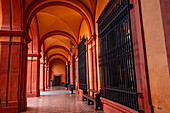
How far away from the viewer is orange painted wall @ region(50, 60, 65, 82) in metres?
32.6

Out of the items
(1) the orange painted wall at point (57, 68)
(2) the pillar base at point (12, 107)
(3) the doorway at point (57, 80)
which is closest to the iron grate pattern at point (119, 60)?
(2) the pillar base at point (12, 107)

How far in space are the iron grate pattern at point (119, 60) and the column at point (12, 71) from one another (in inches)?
158

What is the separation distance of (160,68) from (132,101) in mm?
1350

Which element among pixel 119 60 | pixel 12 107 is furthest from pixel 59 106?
pixel 119 60

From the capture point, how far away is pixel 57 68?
3288 cm

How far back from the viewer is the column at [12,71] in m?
6.21

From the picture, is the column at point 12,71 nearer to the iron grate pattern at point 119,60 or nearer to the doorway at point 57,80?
the iron grate pattern at point 119,60

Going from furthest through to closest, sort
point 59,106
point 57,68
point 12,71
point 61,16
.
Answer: point 57,68 < point 61,16 < point 59,106 < point 12,71

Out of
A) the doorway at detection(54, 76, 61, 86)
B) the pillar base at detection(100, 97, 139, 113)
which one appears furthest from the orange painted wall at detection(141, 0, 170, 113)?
the doorway at detection(54, 76, 61, 86)

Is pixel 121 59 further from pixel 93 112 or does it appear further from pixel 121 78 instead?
pixel 93 112

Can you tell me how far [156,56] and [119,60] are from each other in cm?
165

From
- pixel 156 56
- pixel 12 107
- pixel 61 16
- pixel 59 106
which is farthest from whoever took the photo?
pixel 61 16

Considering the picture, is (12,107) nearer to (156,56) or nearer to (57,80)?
(156,56)

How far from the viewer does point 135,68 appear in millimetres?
3588
